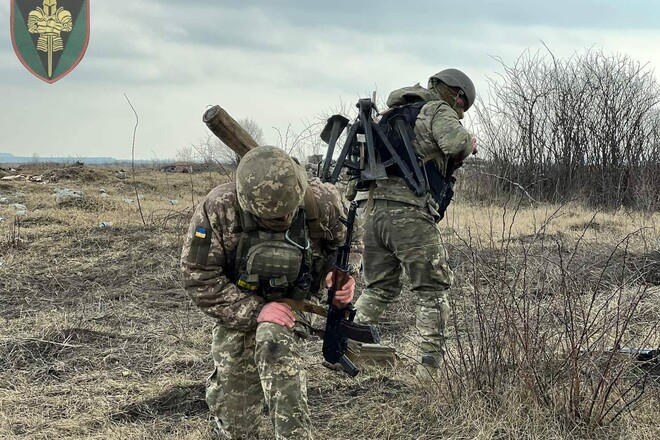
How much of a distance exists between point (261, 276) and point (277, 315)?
0.63 feet

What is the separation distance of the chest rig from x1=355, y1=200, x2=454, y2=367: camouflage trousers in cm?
91

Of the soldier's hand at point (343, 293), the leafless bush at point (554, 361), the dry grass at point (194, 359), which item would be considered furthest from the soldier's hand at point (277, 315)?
the leafless bush at point (554, 361)

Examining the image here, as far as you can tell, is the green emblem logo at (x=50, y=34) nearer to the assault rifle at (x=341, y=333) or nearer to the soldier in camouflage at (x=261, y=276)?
the soldier in camouflage at (x=261, y=276)

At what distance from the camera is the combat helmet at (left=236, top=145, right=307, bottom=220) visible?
262 cm

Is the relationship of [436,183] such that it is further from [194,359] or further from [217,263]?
[194,359]

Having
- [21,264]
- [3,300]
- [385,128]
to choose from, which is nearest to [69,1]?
[21,264]

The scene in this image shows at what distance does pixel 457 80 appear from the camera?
157 inches

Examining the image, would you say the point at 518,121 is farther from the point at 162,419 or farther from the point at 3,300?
the point at 162,419

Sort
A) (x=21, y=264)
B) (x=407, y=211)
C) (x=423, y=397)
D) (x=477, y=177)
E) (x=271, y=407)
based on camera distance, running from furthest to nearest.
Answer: (x=477, y=177) → (x=21, y=264) → (x=407, y=211) → (x=423, y=397) → (x=271, y=407)

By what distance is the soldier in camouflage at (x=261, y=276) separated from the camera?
8.70ft

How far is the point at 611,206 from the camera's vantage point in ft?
41.5

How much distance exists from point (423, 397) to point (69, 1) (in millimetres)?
7049

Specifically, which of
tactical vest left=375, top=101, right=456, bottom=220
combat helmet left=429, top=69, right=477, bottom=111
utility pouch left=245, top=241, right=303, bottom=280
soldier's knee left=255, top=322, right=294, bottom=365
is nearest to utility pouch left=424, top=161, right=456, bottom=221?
tactical vest left=375, top=101, right=456, bottom=220

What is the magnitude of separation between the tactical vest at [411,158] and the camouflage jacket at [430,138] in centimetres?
4
